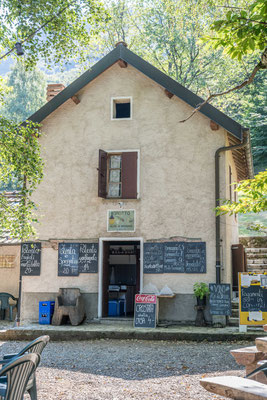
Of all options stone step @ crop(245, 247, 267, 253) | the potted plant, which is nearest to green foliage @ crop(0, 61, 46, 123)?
stone step @ crop(245, 247, 267, 253)

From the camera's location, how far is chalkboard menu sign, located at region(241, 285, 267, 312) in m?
10.8

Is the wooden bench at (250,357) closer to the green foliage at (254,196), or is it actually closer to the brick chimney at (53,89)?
the green foliage at (254,196)

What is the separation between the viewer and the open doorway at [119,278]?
1294 centimetres

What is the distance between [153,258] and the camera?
12.6m

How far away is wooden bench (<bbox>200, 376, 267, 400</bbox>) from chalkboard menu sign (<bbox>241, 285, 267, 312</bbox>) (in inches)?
297

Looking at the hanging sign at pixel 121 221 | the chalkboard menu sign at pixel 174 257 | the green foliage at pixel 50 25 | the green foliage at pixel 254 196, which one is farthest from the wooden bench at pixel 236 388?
the hanging sign at pixel 121 221

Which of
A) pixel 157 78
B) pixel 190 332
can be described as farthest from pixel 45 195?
pixel 190 332

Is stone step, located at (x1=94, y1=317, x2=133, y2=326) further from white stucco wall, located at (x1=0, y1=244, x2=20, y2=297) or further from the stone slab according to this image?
the stone slab

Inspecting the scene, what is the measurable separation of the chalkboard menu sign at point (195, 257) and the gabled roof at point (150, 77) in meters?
2.94

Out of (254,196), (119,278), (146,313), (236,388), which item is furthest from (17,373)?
(119,278)

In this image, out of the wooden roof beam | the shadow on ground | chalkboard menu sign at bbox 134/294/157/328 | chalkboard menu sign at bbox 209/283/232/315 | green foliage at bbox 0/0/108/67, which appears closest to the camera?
the shadow on ground

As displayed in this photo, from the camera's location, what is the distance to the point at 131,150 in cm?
1320

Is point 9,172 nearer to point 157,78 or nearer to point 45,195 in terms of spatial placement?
point 45,195

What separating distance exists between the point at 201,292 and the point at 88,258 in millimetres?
3139
